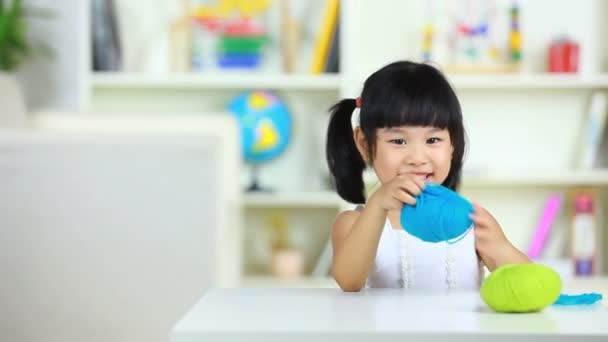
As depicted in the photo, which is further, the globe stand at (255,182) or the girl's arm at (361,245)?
the globe stand at (255,182)

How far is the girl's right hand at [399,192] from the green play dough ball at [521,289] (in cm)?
13

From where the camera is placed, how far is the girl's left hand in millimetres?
1310

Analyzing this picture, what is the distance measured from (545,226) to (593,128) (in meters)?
0.36

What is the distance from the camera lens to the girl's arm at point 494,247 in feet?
4.32

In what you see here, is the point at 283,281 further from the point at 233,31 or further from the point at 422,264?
the point at 422,264

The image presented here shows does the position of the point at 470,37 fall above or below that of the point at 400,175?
above

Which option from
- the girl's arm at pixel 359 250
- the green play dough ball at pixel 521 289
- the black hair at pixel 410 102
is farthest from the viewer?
the black hair at pixel 410 102

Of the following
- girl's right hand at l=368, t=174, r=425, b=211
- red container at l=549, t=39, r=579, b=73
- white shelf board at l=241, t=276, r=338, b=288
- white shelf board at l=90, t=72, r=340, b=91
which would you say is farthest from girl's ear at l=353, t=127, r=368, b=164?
red container at l=549, t=39, r=579, b=73

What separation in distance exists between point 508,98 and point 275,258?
0.99 metres

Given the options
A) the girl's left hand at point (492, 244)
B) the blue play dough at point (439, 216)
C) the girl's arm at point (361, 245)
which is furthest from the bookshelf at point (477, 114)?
the blue play dough at point (439, 216)

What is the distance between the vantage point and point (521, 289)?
3.27 ft

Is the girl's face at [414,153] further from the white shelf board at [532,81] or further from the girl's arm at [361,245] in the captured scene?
the white shelf board at [532,81]

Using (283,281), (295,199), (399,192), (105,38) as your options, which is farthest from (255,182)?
(399,192)

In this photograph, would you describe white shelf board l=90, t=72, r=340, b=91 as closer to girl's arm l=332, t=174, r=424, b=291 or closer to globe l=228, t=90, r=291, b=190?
globe l=228, t=90, r=291, b=190
